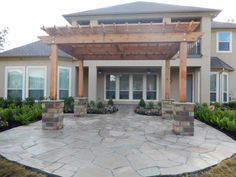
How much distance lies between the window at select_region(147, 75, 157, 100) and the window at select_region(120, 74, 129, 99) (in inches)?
66.7

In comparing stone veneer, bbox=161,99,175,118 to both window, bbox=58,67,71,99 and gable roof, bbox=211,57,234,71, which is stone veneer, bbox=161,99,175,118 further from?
window, bbox=58,67,71,99

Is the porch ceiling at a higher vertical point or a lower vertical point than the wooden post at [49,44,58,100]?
higher

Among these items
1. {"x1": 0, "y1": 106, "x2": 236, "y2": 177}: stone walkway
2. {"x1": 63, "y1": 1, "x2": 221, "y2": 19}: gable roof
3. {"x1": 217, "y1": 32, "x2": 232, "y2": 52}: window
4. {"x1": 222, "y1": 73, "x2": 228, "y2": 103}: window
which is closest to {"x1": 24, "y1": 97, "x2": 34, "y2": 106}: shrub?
{"x1": 63, "y1": 1, "x2": 221, "y2": 19}: gable roof

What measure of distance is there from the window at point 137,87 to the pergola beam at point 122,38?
10815 mm

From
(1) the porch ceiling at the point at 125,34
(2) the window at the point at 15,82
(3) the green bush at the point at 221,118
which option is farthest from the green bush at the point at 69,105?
(3) the green bush at the point at 221,118

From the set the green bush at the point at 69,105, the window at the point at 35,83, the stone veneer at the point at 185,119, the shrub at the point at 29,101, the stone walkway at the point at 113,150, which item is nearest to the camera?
the stone walkway at the point at 113,150

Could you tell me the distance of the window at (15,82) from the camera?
1525 cm

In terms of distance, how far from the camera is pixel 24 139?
6.14 metres

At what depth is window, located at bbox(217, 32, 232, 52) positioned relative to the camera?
674 inches

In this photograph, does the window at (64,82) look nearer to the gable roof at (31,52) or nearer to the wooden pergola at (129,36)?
the gable roof at (31,52)

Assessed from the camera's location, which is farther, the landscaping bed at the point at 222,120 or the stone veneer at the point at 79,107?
the stone veneer at the point at 79,107

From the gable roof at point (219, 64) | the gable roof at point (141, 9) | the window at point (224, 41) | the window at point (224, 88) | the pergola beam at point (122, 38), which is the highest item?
the gable roof at point (141, 9)

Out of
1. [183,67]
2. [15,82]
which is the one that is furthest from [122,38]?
[15,82]

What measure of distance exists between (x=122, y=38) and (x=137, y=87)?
10.9 metres
